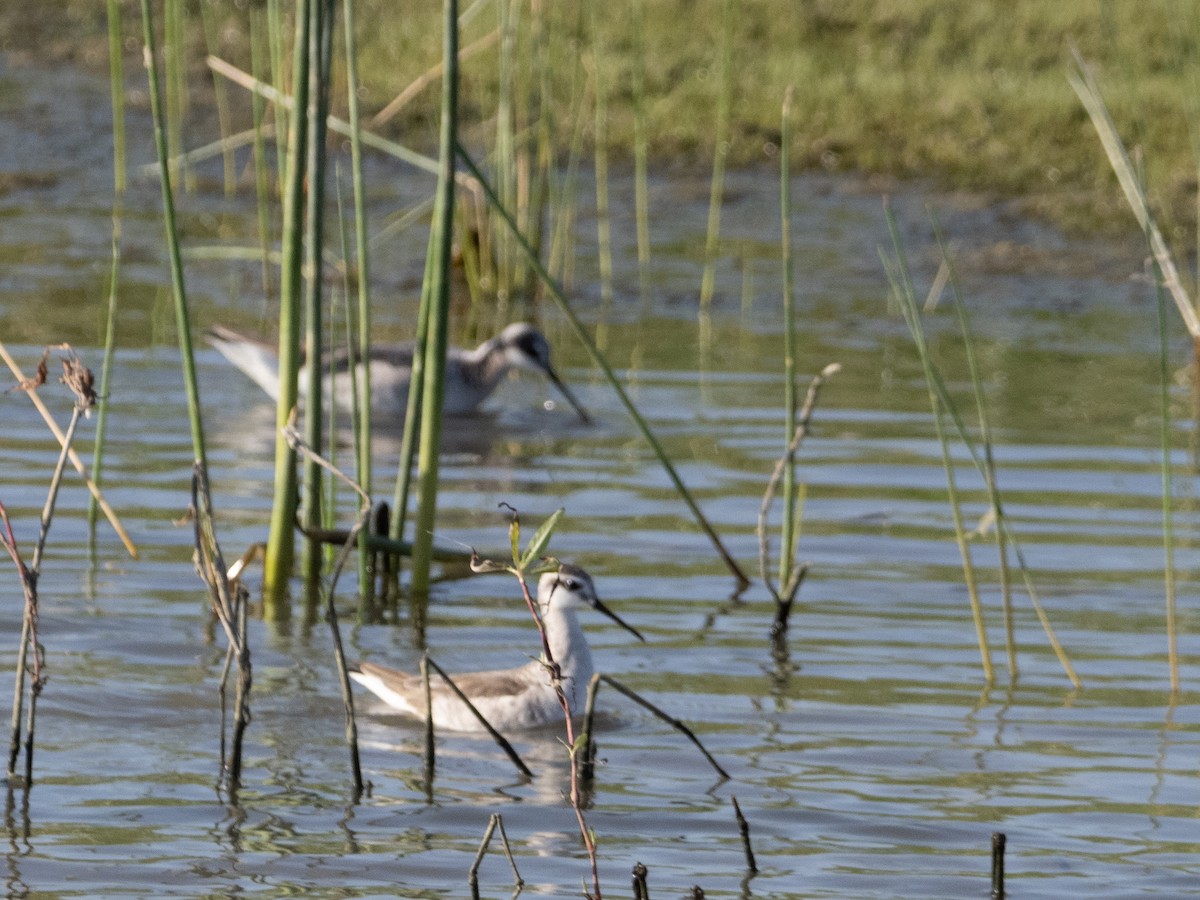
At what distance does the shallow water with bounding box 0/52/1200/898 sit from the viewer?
5164 millimetres

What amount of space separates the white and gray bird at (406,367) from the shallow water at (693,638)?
264 millimetres

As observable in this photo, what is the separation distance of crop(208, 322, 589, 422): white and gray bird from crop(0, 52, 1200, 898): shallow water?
10.4 inches

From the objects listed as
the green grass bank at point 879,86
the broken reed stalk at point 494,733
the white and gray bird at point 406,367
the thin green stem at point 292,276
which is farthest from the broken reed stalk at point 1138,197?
the green grass bank at point 879,86

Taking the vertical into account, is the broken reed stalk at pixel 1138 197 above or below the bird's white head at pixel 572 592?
above

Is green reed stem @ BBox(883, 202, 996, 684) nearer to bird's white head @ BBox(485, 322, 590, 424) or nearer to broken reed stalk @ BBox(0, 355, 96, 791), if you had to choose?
broken reed stalk @ BBox(0, 355, 96, 791)

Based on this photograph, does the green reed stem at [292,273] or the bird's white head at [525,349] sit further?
the bird's white head at [525,349]

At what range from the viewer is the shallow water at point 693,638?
16.9 ft

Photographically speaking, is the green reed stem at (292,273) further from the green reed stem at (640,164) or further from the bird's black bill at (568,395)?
the green reed stem at (640,164)

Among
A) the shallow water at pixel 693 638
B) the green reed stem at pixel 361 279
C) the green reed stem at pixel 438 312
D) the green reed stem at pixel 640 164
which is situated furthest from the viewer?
the green reed stem at pixel 640 164

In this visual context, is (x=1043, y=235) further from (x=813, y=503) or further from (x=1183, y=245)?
(x=813, y=503)

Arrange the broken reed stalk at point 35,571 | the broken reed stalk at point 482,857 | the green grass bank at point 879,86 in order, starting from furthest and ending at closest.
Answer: the green grass bank at point 879,86 → the broken reed stalk at point 35,571 → the broken reed stalk at point 482,857

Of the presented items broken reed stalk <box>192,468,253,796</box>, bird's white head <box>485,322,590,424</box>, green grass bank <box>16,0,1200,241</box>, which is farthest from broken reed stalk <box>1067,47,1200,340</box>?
green grass bank <box>16,0,1200,241</box>

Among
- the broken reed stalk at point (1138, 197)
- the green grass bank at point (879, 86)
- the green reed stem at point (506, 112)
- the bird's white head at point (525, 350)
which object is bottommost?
the bird's white head at point (525, 350)

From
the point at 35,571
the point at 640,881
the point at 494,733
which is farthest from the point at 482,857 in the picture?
the point at 35,571
